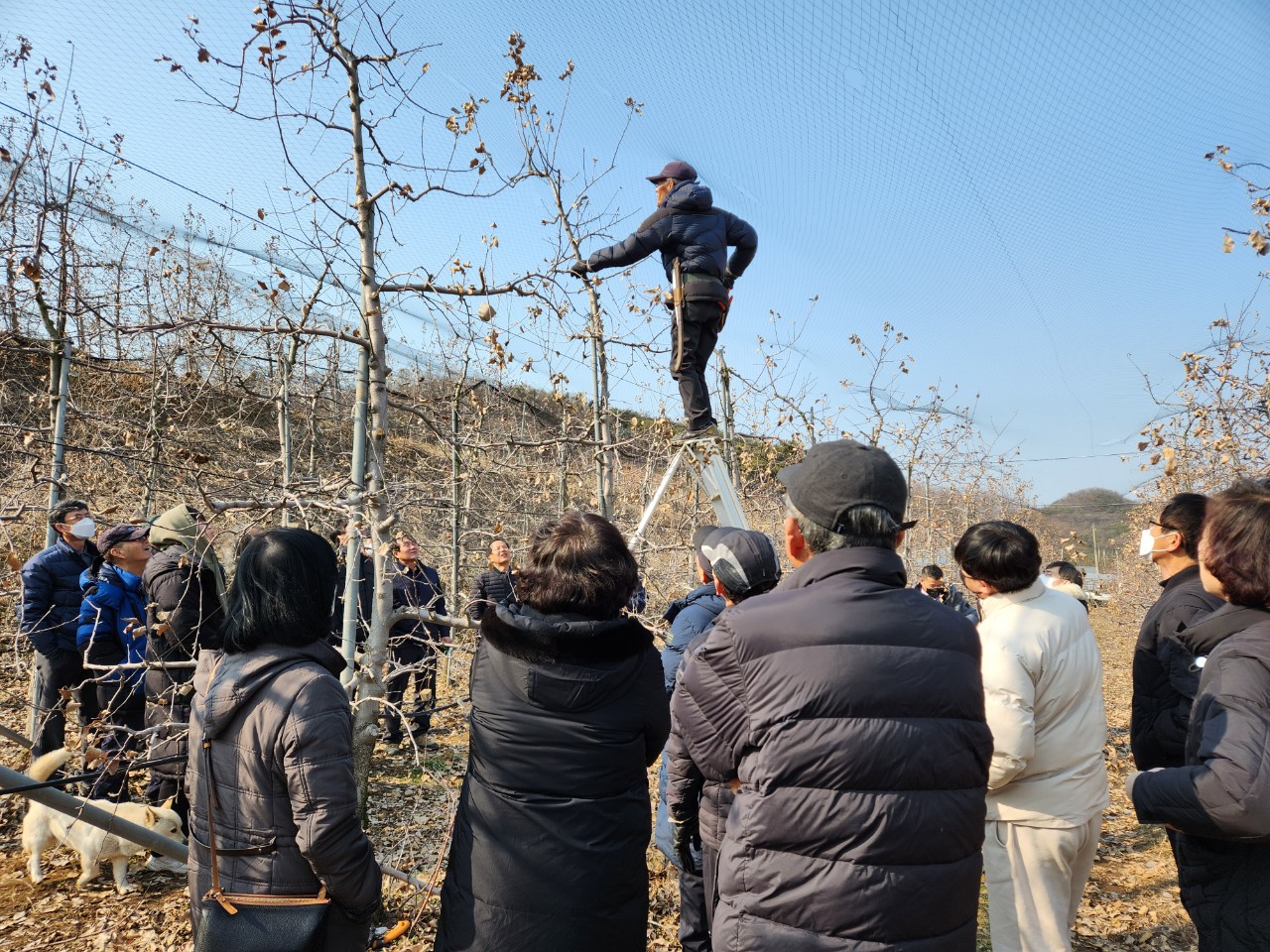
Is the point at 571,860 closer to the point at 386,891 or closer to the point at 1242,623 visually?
the point at 1242,623

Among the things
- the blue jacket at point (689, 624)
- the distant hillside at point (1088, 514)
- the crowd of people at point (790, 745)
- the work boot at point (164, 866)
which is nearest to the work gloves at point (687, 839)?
the crowd of people at point (790, 745)

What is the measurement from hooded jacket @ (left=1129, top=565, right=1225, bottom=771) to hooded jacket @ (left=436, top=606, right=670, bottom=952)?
2.20 m

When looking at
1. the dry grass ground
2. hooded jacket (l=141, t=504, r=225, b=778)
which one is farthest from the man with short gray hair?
hooded jacket (l=141, t=504, r=225, b=778)

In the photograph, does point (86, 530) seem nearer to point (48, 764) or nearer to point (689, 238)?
point (48, 764)

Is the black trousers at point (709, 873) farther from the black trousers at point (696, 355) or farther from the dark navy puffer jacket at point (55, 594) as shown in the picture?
the dark navy puffer jacket at point (55, 594)

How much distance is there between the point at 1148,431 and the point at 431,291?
7.34 meters

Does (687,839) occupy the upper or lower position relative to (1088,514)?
lower

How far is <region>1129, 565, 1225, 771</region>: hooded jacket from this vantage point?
2850mm

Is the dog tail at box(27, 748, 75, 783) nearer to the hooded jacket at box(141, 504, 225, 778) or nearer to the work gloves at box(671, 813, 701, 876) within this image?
the hooded jacket at box(141, 504, 225, 778)

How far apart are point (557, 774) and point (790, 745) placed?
0.75 m

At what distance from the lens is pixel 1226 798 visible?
5.95 ft

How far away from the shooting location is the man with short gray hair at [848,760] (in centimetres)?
148

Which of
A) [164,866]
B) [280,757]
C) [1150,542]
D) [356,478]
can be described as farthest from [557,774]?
[164,866]

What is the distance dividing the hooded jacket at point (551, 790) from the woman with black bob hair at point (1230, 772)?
140 cm
